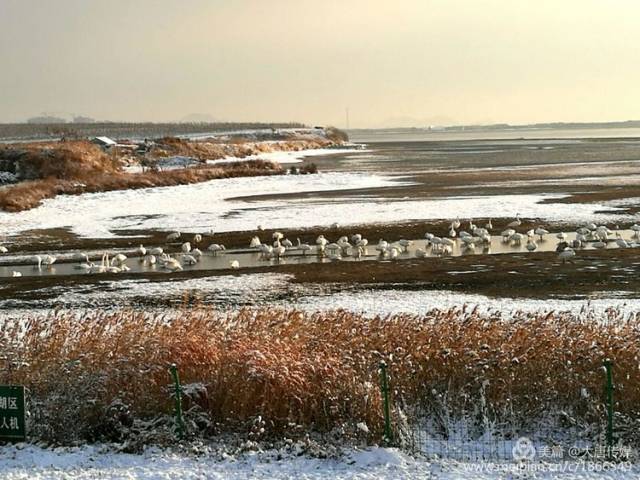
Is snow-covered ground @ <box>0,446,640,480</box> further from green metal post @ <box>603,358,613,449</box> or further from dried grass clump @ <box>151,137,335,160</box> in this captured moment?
dried grass clump @ <box>151,137,335,160</box>

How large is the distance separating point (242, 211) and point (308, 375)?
29841 mm

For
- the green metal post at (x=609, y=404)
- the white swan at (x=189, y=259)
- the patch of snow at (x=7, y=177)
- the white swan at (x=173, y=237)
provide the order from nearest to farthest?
the green metal post at (x=609, y=404)
the white swan at (x=189, y=259)
the white swan at (x=173, y=237)
the patch of snow at (x=7, y=177)

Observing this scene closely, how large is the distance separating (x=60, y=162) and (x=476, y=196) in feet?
102

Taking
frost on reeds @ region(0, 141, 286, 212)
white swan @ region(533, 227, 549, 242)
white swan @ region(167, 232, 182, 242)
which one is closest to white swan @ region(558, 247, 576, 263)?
white swan @ region(533, 227, 549, 242)

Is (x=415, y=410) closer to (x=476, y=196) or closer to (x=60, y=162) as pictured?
(x=476, y=196)

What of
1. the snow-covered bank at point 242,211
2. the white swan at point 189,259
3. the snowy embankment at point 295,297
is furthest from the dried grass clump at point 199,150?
the snowy embankment at point 295,297

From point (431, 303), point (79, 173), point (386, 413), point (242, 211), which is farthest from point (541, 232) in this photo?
point (79, 173)

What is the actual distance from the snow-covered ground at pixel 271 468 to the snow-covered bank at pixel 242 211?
23.3m

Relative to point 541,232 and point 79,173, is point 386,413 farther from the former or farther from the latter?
point 79,173

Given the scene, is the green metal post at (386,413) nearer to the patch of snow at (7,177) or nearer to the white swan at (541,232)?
the white swan at (541,232)

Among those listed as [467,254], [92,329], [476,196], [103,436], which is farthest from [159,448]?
[476,196]

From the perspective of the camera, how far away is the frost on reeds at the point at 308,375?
32.2 ft

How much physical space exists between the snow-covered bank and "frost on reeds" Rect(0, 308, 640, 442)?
70.1ft

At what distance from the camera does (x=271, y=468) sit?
8781mm
